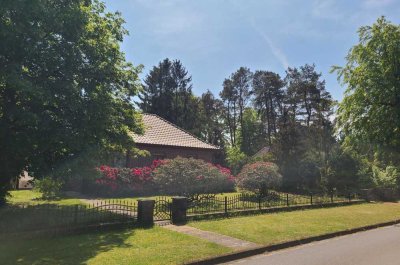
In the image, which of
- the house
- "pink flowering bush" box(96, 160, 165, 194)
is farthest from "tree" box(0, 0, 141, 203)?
the house

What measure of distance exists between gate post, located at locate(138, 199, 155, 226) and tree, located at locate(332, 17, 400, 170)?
1723 centimetres

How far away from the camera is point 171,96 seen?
6419 cm

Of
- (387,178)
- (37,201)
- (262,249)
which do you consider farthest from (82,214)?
(387,178)

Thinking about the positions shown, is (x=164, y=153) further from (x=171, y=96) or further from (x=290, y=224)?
(x=171, y=96)

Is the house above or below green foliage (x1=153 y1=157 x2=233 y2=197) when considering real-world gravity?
above

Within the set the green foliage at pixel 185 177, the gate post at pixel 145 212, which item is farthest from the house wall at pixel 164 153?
the gate post at pixel 145 212

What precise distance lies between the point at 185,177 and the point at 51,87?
10339 mm

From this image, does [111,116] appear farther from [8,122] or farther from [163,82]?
[163,82]

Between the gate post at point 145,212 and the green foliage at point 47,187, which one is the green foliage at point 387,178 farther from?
the green foliage at point 47,187

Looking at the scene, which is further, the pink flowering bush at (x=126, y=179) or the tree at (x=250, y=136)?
the tree at (x=250, y=136)

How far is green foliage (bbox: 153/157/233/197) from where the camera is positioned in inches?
789

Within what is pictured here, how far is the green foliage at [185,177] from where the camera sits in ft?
65.8

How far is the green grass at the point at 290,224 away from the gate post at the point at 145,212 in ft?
5.37

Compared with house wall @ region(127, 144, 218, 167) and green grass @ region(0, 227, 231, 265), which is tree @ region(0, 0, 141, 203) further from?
house wall @ region(127, 144, 218, 167)
